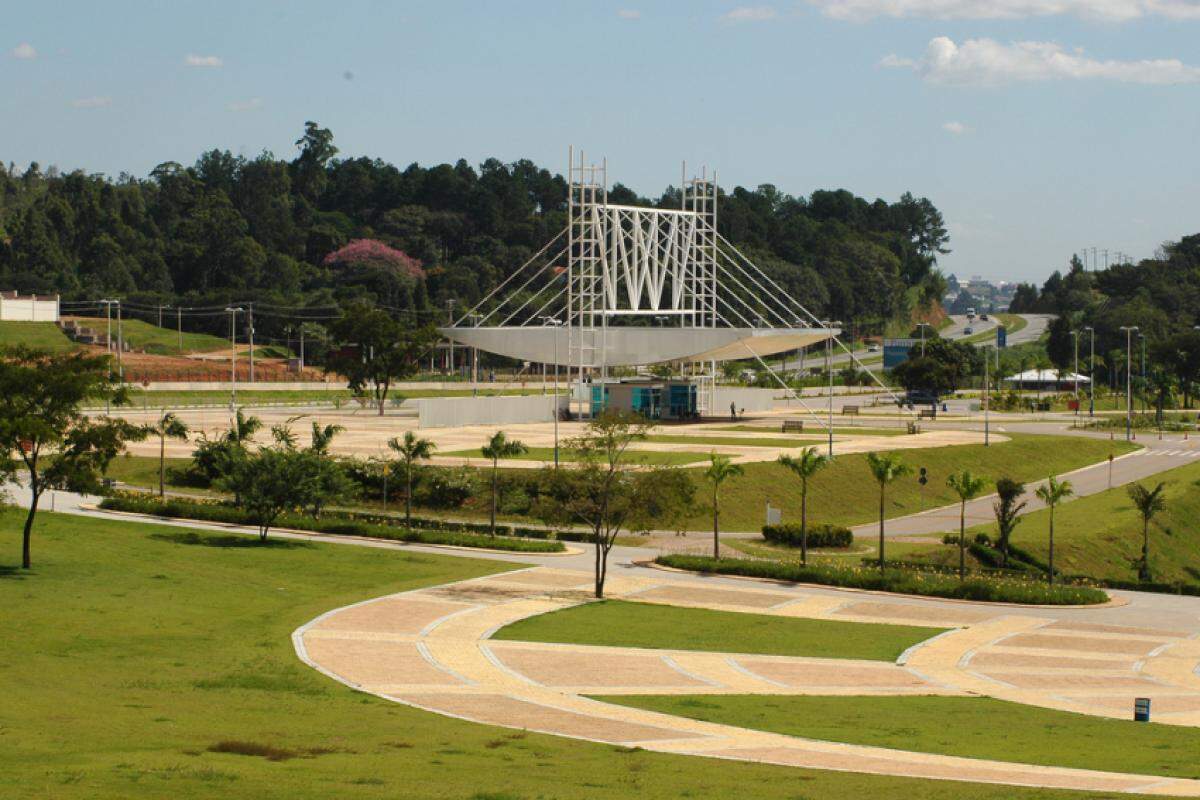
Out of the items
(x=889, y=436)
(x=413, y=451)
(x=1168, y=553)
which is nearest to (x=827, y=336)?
(x=889, y=436)

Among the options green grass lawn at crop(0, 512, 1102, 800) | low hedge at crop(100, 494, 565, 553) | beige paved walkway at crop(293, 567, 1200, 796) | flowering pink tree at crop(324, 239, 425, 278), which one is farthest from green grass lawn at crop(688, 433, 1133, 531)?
flowering pink tree at crop(324, 239, 425, 278)

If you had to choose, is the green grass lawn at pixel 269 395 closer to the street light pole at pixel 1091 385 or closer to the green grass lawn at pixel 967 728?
the street light pole at pixel 1091 385

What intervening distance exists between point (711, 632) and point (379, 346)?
74.5m

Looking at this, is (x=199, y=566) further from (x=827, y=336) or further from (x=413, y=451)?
(x=827, y=336)

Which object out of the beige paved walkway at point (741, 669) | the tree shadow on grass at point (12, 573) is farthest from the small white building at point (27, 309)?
the beige paved walkway at point (741, 669)

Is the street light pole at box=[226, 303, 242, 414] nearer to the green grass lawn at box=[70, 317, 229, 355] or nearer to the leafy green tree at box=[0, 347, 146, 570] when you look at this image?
the green grass lawn at box=[70, 317, 229, 355]

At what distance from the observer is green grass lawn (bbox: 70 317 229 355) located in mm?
157875

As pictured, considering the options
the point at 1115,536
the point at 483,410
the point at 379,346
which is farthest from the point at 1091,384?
the point at 1115,536

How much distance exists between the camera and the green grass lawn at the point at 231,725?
21.9m

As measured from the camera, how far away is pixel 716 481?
2255 inches

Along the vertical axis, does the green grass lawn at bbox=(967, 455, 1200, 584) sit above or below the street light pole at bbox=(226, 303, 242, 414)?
below

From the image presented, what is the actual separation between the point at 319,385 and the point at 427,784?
399 ft

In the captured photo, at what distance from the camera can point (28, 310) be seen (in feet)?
525

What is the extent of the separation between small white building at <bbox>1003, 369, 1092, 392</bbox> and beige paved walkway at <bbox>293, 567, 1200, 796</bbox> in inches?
5039
